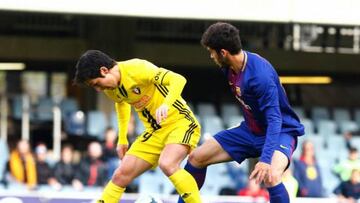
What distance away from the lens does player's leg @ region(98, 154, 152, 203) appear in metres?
7.36

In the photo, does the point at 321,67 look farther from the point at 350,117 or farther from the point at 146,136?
the point at 146,136

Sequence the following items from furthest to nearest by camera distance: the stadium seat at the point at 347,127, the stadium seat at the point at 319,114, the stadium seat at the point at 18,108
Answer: the stadium seat at the point at 319,114
the stadium seat at the point at 347,127
the stadium seat at the point at 18,108

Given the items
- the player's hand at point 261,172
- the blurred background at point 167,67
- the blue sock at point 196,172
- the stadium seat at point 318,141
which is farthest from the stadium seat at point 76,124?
the player's hand at point 261,172

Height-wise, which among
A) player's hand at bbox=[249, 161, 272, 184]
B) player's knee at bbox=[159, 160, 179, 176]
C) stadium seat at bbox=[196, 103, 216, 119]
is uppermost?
player's hand at bbox=[249, 161, 272, 184]

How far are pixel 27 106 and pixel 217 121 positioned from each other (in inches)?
138

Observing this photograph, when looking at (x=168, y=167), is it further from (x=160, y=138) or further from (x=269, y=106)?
(x=269, y=106)

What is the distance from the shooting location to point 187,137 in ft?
24.0

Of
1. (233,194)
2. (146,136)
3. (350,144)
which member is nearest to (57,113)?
(233,194)

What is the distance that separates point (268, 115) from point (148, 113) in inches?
43.9

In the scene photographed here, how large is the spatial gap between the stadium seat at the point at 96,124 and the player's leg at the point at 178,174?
26.4 feet

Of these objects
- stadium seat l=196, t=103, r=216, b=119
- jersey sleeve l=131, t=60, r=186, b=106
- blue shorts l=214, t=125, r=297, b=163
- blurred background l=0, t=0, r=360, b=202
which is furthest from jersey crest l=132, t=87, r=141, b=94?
stadium seat l=196, t=103, r=216, b=119

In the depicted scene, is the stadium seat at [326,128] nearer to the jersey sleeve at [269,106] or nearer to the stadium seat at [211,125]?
the stadium seat at [211,125]

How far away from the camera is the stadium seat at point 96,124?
1531 centimetres

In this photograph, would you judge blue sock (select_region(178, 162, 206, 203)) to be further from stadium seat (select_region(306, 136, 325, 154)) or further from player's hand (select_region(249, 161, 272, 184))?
stadium seat (select_region(306, 136, 325, 154))
